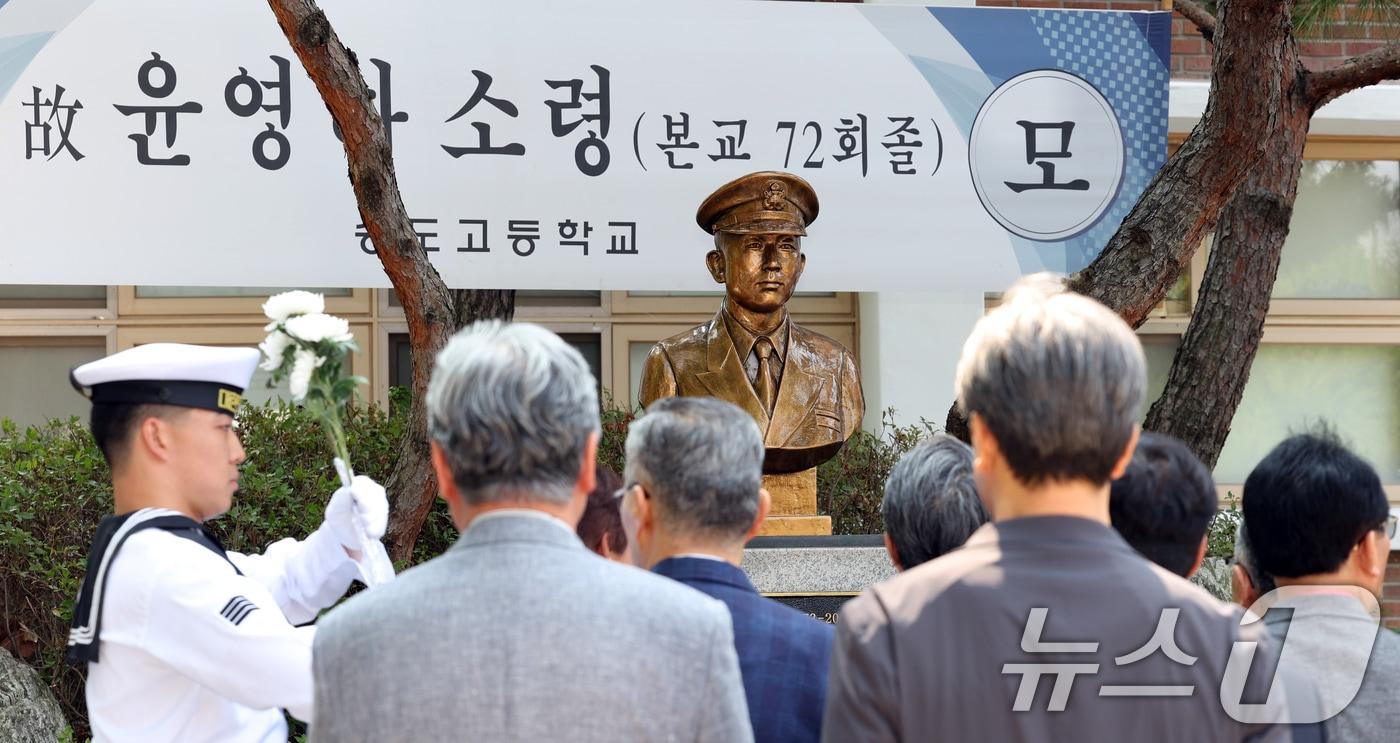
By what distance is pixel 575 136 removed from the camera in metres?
4.91

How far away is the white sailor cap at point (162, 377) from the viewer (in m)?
2.31

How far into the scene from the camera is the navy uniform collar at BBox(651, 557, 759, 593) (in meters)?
1.94

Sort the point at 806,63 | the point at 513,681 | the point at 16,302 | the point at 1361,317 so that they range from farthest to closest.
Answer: the point at 1361,317 → the point at 16,302 → the point at 806,63 → the point at 513,681

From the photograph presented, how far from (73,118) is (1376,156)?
228 inches

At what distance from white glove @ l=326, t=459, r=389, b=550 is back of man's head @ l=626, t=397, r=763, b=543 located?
63cm

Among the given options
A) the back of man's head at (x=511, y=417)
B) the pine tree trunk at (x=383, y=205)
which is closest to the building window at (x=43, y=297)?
the pine tree trunk at (x=383, y=205)

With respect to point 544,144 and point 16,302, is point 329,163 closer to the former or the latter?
point 544,144

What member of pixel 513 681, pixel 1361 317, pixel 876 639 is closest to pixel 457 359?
pixel 513 681

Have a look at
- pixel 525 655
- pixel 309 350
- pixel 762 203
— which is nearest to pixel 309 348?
pixel 309 350

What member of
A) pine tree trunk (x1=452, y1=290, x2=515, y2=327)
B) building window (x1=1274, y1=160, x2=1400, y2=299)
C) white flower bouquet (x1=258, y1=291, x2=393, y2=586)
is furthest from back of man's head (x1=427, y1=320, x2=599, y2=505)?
building window (x1=1274, y1=160, x2=1400, y2=299)

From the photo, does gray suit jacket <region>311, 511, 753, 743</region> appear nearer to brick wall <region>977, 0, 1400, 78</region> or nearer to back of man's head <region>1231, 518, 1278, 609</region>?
back of man's head <region>1231, 518, 1278, 609</region>

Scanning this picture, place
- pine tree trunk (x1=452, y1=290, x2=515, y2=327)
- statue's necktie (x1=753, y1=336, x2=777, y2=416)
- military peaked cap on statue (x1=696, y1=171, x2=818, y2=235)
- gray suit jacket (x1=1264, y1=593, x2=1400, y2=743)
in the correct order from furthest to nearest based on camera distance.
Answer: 1. pine tree trunk (x1=452, y1=290, x2=515, y2=327)
2. statue's necktie (x1=753, y1=336, x2=777, y2=416)
3. military peaked cap on statue (x1=696, y1=171, x2=818, y2=235)
4. gray suit jacket (x1=1264, y1=593, x2=1400, y2=743)

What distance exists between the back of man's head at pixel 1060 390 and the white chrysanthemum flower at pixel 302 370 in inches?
45.6

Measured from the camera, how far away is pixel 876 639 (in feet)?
4.91
